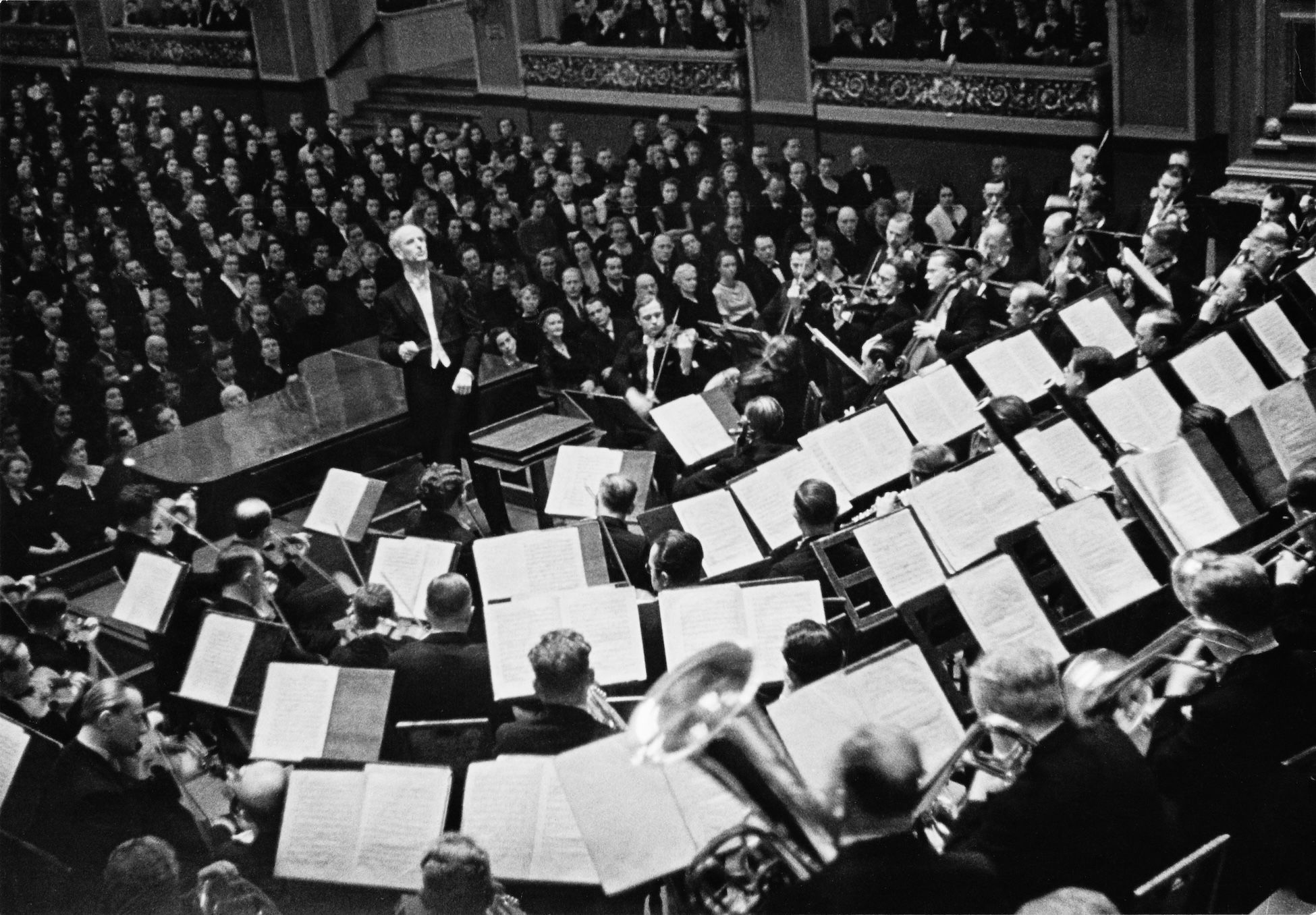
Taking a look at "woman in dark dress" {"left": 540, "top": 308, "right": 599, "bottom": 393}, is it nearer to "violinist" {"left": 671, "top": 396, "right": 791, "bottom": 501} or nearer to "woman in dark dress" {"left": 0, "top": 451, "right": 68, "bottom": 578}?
"violinist" {"left": 671, "top": 396, "right": 791, "bottom": 501}

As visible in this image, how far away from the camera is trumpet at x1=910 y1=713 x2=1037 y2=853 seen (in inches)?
110

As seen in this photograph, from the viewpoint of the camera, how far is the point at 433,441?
7.08 metres

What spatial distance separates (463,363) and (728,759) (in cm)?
446

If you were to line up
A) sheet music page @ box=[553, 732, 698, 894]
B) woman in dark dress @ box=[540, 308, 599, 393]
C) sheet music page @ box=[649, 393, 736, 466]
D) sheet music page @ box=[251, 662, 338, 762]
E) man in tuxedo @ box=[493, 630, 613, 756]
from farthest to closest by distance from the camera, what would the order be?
woman in dark dress @ box=[540, 308, 599, 393] → sheet music page @ box=[649, 393, 736, 466] → sheet music page @ box=[251, 662, 338, 762] → man in tuxedo @ box=[493, 630, 613, 756] → sheet music page @ box=[553, 732, 698, 894]

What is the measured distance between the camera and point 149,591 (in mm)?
4578

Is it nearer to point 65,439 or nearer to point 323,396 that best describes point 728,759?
point 65,439

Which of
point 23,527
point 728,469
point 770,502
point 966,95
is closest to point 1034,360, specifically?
point 728,469

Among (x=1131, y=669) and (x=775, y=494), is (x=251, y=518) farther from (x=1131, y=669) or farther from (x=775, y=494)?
(x=1131, y=669)

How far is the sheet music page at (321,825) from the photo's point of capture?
316 cm

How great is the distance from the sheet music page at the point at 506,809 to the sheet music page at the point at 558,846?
0.01 meters

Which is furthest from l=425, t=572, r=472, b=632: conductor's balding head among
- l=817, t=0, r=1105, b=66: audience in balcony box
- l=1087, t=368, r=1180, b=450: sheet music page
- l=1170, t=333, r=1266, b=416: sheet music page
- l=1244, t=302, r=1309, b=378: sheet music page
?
l=817, t=0, r=1105, b=66: audience in balcony box

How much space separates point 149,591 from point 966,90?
8189 millimetres

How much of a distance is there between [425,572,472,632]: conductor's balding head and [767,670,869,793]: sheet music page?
1157 mm

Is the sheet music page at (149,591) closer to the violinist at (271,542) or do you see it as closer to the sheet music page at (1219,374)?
the violinist at (271,542)
